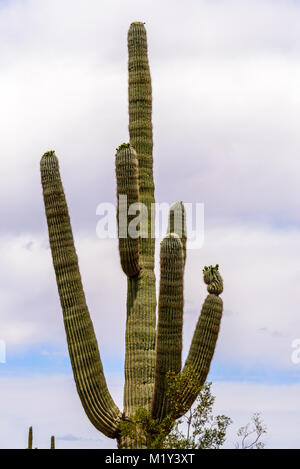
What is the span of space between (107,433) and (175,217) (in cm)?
402

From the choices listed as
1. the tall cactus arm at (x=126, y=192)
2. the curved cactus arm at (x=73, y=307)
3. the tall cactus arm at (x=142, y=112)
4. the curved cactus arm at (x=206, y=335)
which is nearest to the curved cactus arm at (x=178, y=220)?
the tall cactus arm at (x=142, y=112)

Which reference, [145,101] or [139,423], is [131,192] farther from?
[139,423]

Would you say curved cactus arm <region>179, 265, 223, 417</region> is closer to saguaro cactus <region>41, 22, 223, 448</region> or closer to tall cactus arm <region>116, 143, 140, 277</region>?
saguaro cactus <region>41, 22, 223, 448</region>

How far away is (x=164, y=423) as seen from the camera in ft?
52.6

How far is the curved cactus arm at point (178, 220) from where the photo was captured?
1789cm

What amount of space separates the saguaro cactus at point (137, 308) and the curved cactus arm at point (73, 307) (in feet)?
0.05

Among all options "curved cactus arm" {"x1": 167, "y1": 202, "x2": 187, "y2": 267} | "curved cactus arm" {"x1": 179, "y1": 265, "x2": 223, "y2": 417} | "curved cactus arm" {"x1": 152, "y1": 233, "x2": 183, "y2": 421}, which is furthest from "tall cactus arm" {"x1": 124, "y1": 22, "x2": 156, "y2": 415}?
"curved cactus arm" {"x1": 152, "y1": 233, "x2": 183, "y2": 421}

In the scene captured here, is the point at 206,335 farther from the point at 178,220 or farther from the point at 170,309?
the point at 178,220

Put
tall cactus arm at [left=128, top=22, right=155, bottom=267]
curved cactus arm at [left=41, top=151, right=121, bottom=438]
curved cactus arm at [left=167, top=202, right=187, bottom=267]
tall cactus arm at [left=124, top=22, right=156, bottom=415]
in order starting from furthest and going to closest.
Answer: tall cactus arm at [left=128, top=22, right=155, bottom=267], curved cactus arm at [left=167, top=202, right=187, bottom=267], tall cactus arm at [left=124, top=22, right=156, bottom=415], curved cactus arm at [left=41, top=151, right=121, bottom=438]

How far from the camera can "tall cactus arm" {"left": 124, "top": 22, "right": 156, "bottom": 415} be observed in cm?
1705

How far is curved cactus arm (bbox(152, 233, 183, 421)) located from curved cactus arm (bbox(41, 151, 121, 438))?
1.36 m

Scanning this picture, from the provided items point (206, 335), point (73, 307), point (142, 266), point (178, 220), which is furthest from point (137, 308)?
point (206, 335)

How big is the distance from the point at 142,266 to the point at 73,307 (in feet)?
5.49
